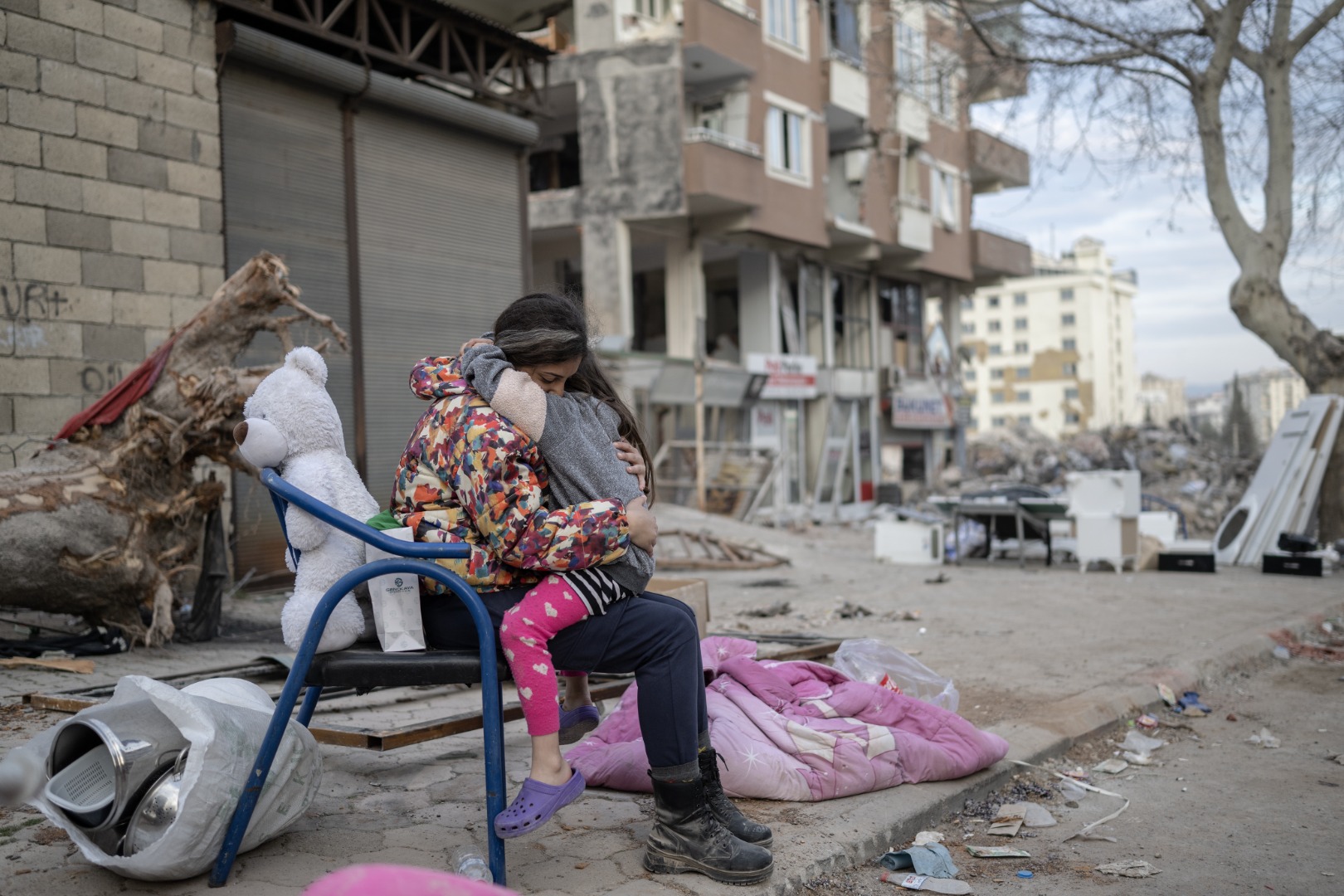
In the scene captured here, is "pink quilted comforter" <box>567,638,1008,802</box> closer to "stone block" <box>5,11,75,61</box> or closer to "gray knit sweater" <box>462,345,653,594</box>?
"gray knit sweater" <box>462,345,653,594</box>

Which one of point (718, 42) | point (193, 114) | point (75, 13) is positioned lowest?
point (193, 114)

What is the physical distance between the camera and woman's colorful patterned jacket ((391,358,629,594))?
2725mm

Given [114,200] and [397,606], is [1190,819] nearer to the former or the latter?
[397,606]

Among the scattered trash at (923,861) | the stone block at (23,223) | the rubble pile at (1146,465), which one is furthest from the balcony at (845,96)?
the scattered trash at (923,861)

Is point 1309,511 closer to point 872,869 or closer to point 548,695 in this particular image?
point 872,869

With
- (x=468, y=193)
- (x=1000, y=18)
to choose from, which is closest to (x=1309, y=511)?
(x=1000, y=18)

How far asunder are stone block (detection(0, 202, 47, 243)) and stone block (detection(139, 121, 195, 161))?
1.19 m

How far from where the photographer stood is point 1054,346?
99875mm

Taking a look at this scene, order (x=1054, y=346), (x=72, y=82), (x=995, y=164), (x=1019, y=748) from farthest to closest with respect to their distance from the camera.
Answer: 1. (x=1054, y=346)
2. (x=995, y=164)
3. (x=72, y=82)
4. (x=1019, y=748)

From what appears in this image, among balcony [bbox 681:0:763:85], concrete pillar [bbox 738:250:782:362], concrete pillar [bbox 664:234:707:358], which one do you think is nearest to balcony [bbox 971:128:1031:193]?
concrete pillar [bbox 738:250:782:362]

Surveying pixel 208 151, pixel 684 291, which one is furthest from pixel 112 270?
pixel 684 291

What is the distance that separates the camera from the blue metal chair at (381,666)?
2.62m

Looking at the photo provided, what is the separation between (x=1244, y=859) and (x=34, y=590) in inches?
234

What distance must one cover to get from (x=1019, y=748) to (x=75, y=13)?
8888 millimetres
